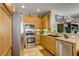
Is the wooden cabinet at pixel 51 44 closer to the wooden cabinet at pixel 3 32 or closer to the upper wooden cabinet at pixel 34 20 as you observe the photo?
the upper wooden cabinet at pixel 34 20

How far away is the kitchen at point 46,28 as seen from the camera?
276 cm

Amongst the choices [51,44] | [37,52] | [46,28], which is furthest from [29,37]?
[51,44]

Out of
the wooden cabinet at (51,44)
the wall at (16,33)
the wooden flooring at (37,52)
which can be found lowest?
the wooden flooring at (37,52)

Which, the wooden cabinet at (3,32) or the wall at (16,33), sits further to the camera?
the wall at (16,33)

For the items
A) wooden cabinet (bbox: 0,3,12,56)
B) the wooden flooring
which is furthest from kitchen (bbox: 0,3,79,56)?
wooden cabinet (bbox: 0,3,12,56)

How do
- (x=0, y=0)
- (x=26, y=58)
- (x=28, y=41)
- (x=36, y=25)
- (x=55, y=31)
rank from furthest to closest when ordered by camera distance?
1. (x=36, y=25)
2. (x=28, y=41)
3. (x=55, y=31)
4. (x=0, y=0)
5. (x=26, y=58)

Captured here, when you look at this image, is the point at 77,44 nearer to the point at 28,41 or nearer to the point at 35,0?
the point at 35,0

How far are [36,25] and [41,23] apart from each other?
412mm

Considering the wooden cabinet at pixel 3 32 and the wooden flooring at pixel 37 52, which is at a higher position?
the wooden cabinet at pixel 3 32

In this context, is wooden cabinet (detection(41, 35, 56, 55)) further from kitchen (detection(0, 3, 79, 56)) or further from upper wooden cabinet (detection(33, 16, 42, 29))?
upper wooden cabinet (detection(33, 16, 42, 29))

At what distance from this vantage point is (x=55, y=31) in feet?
19.6

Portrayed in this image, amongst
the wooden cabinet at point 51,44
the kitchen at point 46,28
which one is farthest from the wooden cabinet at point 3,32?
the wooden cabinet at point 51,44

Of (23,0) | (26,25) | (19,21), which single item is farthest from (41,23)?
(23,0)

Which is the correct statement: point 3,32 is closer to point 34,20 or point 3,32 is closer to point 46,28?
point 46,28
